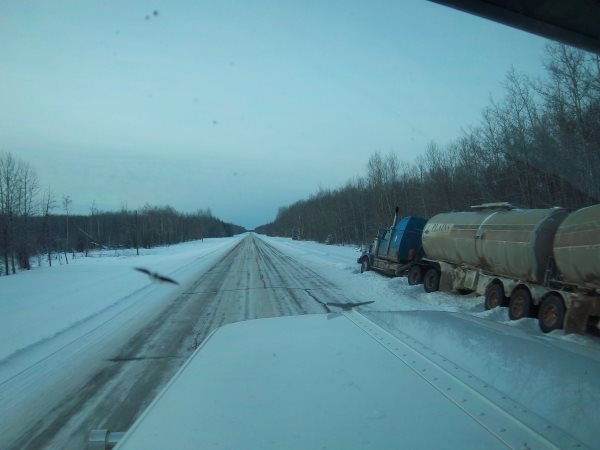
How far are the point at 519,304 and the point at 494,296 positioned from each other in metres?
1.39

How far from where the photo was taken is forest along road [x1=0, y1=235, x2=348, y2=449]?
16.2 feet

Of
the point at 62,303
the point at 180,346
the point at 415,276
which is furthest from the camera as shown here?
the point at 415,276

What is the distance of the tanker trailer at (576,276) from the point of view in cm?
897

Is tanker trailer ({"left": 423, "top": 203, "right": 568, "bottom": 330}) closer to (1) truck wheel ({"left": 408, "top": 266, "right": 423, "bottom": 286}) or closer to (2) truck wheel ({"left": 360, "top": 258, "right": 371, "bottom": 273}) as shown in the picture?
(1) truck wheel ({"left": 408, "top": 266, "right": 423, "bottom": 286})

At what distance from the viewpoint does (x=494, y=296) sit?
12750 mm

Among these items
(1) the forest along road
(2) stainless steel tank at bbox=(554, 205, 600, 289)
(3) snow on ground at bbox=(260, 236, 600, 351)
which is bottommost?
(3) snow on ground at bbox=(260, 236, 600, 351)

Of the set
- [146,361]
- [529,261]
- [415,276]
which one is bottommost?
[146,361]

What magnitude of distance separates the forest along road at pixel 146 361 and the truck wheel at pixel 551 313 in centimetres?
489

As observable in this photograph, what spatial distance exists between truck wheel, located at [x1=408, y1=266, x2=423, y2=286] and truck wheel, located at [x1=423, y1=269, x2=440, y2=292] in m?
0.38

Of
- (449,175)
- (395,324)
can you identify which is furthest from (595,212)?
(449,175)

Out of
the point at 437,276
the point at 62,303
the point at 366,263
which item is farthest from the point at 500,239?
the point at 62,303

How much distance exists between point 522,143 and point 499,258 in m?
12.2

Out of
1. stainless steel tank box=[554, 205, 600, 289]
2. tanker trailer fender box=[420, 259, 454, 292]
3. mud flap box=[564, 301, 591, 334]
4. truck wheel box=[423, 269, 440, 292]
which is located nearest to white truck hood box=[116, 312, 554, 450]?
stainless steel tank box=[554, 205, 600, 289]

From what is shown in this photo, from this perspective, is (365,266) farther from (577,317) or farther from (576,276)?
(577,317)
